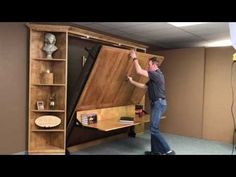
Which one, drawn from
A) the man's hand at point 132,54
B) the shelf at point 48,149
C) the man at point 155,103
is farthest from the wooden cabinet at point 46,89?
the man at point 155,103

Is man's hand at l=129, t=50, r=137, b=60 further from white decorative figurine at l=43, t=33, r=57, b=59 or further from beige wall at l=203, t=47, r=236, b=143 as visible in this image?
beige wall at l=203, t=47, r=236, b=143

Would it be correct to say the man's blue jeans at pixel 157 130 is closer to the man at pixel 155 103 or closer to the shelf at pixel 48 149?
the man at pixel 155 103

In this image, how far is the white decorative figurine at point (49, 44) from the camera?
11.3 ft

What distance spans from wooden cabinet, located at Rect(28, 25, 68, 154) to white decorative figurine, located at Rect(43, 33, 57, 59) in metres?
0.06

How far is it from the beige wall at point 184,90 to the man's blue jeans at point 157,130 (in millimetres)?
1946

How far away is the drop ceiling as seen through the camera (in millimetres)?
3896

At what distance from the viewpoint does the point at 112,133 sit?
4.75m

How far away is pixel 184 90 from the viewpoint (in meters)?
5.51

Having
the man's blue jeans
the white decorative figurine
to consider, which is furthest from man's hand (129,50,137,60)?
the white decorative figurine

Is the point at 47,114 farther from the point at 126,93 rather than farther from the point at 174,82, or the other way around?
the point at 174,82

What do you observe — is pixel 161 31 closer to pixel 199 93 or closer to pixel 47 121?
pixel 199 93

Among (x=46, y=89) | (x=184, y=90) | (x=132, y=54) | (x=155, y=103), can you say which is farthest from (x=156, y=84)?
(x=184, y=90)

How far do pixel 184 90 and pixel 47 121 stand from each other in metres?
3.36

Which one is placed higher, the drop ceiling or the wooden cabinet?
the drop ceiling
